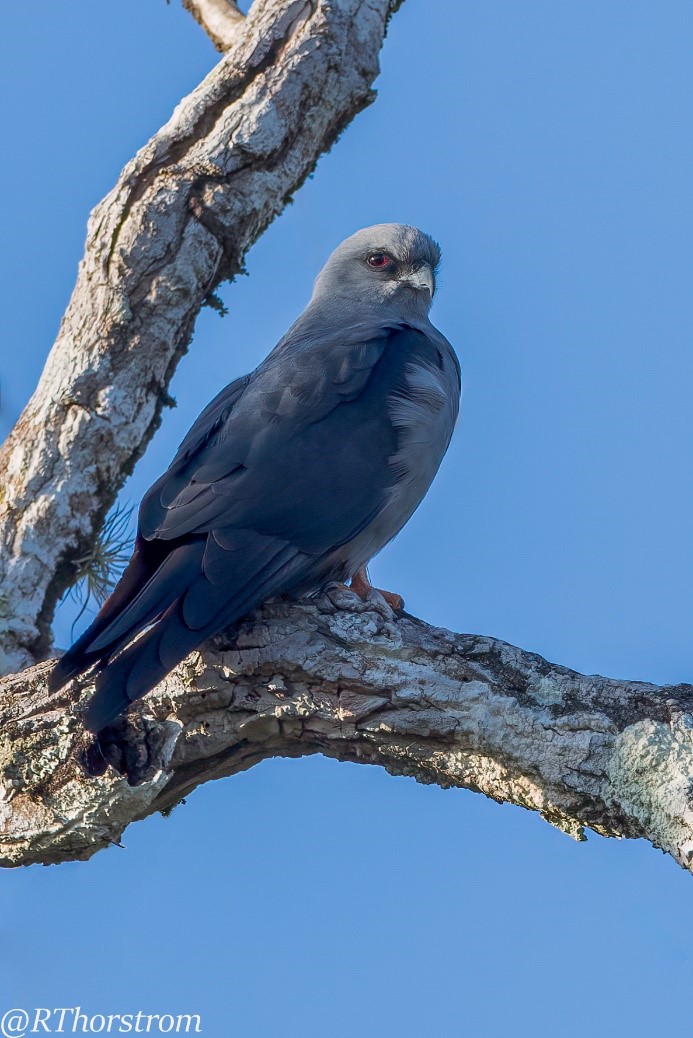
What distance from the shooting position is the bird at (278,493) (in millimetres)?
3705

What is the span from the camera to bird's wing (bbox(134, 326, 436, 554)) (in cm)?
419

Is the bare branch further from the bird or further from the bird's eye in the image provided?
the bird

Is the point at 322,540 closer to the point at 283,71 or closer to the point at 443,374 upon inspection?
the point at 443,374

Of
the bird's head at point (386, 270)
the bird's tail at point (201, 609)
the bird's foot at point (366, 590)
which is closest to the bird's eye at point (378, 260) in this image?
the bird's head at point (386, 270)

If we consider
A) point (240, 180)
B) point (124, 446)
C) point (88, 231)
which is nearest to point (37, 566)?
point (124, 446)

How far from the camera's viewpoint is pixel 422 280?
5844 mm

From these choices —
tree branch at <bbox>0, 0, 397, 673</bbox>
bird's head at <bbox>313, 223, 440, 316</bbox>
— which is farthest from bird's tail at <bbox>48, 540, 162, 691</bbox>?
bird's head at <bbox>313, 223, 440, 316</bbox>

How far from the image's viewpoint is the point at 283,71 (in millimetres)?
4922

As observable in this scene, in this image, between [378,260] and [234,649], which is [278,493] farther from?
[378,260]

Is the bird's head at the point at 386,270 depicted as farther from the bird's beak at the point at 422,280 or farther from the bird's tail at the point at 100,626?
the bird's tail at the point at 100,626

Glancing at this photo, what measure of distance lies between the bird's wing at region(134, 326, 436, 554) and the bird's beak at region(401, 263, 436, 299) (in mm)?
1047

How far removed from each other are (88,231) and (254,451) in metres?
1.35

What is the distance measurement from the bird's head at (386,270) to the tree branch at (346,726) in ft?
8.16

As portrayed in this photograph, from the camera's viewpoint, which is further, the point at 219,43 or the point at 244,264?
the point at 219,43
